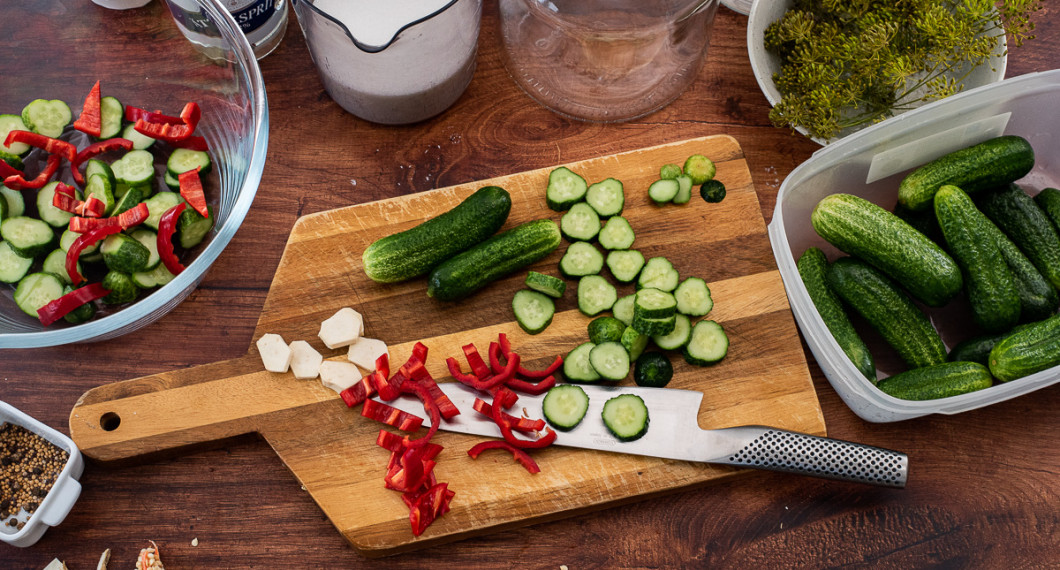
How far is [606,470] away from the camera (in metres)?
2.29

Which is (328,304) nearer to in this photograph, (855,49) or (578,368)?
(578,368)

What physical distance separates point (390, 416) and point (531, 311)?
52 cm

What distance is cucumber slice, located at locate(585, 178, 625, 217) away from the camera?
253 cm

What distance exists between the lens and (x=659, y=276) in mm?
2441

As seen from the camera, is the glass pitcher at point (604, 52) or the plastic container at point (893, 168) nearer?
the plastic container at point (893, 168)

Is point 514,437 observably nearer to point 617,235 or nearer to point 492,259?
point 492,259

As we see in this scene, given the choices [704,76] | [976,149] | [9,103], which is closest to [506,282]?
[704,76]

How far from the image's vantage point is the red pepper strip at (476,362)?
235 centimetres

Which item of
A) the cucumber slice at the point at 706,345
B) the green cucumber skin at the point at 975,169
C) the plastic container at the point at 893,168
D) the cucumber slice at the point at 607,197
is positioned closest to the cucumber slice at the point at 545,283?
the cucumber slice at the point at 607,197

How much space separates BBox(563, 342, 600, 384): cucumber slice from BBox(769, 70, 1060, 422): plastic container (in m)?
0.65

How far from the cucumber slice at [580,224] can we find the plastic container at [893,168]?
0.56 m

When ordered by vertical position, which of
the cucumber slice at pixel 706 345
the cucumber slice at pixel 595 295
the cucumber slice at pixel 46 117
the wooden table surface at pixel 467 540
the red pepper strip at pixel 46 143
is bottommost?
the wooden table surface at pixel 467 540

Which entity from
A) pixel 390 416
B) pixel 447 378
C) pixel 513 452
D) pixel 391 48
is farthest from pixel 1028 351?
pixel 391 48

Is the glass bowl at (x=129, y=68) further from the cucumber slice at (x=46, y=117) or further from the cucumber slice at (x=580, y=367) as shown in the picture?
the cucumber slice at (x=580, y=367)
